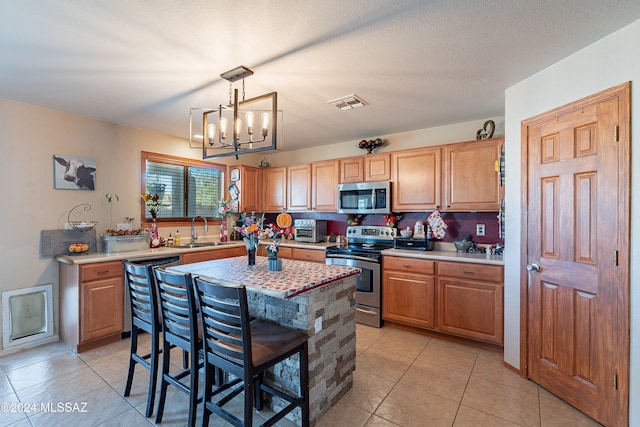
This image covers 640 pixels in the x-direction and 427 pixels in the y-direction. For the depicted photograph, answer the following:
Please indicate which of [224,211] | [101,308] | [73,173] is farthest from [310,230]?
[73,173]

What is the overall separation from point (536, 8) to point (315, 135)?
2.97 m

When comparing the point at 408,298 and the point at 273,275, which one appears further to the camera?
the point at 408,298

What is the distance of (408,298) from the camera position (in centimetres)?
342

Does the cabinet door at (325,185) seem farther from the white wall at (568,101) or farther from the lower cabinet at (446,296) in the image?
the white wall at (568,101)

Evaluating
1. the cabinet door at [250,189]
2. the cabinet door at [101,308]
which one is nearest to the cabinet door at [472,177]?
the cabinet door at [250,189]

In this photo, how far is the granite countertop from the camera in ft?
5.87

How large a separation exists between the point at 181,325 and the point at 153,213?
104 inches

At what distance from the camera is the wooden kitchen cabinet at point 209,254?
3.71 metres

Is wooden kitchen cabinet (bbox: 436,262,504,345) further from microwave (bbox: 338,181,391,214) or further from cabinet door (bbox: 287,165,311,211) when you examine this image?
cabinet door (bbox: 287,165,311,211)

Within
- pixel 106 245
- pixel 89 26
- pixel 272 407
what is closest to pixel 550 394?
pixel 272 407

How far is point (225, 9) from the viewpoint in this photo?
164 centimetres

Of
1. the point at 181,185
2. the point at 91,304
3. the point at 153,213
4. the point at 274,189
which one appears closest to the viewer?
the point at 91,304

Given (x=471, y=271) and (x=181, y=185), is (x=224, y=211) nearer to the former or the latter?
(x=181, y=185)

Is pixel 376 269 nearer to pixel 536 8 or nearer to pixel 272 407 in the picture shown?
pixel 272 407
